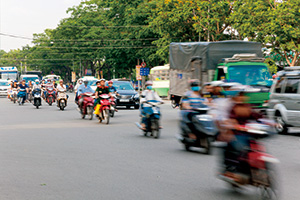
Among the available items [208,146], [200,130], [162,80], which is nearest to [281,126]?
[208,146]

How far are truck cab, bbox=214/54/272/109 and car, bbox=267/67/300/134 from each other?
1.14ft

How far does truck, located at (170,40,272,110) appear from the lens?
666 inches

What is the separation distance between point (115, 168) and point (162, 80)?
38.8 meters

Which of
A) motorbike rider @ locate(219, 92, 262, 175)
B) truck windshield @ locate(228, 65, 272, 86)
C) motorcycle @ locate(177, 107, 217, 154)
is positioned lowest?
motorcycle @ locate(177, 107, 217, 154)

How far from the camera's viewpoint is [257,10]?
37.9m

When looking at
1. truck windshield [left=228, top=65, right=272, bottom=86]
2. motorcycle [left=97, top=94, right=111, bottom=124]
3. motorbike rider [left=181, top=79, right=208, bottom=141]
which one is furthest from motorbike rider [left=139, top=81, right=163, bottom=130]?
motorcycle [left=97, top=94, right=111, bottom=124]

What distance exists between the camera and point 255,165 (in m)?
6.50

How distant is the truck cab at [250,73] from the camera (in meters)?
16.7

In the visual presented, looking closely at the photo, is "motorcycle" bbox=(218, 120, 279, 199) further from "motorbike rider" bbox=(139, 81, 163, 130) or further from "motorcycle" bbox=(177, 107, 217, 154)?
"motorbike rider" bbox=(139, 81, 163, 130)

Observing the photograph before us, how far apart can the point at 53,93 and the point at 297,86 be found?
2267cm

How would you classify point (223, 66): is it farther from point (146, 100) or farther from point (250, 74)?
point (146, 100)

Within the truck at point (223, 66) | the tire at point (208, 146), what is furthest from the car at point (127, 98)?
the tire at point (208, 146)

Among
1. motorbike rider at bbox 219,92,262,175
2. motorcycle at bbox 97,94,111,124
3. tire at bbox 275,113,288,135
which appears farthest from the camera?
motorcycle at bbox 97,94,111,124

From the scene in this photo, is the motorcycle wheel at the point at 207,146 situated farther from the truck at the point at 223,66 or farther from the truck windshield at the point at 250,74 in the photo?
the truck windshield at the point at 250,74
